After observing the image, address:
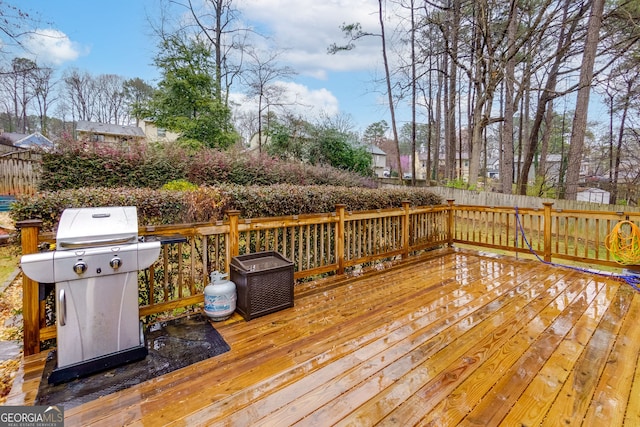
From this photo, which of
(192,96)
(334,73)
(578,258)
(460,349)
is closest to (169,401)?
(460,349)

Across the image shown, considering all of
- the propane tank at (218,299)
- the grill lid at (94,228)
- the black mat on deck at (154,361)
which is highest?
the grill lid at (94,228)

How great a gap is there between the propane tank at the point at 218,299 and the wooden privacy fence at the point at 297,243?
0.77 feet

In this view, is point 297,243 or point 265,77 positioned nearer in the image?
point 297,243

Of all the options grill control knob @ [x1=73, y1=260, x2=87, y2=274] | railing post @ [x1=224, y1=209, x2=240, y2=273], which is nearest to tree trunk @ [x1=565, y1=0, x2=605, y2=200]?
railing post @ [x1=224, y1=209, x2=240, y2=273]

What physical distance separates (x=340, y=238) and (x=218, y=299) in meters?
1.76

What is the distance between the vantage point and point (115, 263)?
1916mm

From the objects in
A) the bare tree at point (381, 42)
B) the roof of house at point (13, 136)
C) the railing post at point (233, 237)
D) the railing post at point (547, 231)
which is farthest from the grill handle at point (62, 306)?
the roof of house at point (13, 136)

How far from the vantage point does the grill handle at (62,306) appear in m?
1.78

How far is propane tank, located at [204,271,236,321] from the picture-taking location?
8.56ft

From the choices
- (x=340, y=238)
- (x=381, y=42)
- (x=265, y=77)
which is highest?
(x=381, y=42)

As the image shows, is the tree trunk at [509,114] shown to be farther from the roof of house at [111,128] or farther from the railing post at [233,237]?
the roof of house at [111,128]

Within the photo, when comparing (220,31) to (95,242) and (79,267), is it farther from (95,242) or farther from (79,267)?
(79,267)

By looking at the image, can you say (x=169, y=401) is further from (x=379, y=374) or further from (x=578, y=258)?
(x=578, y=258)

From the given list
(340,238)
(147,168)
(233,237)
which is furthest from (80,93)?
(340,238)
